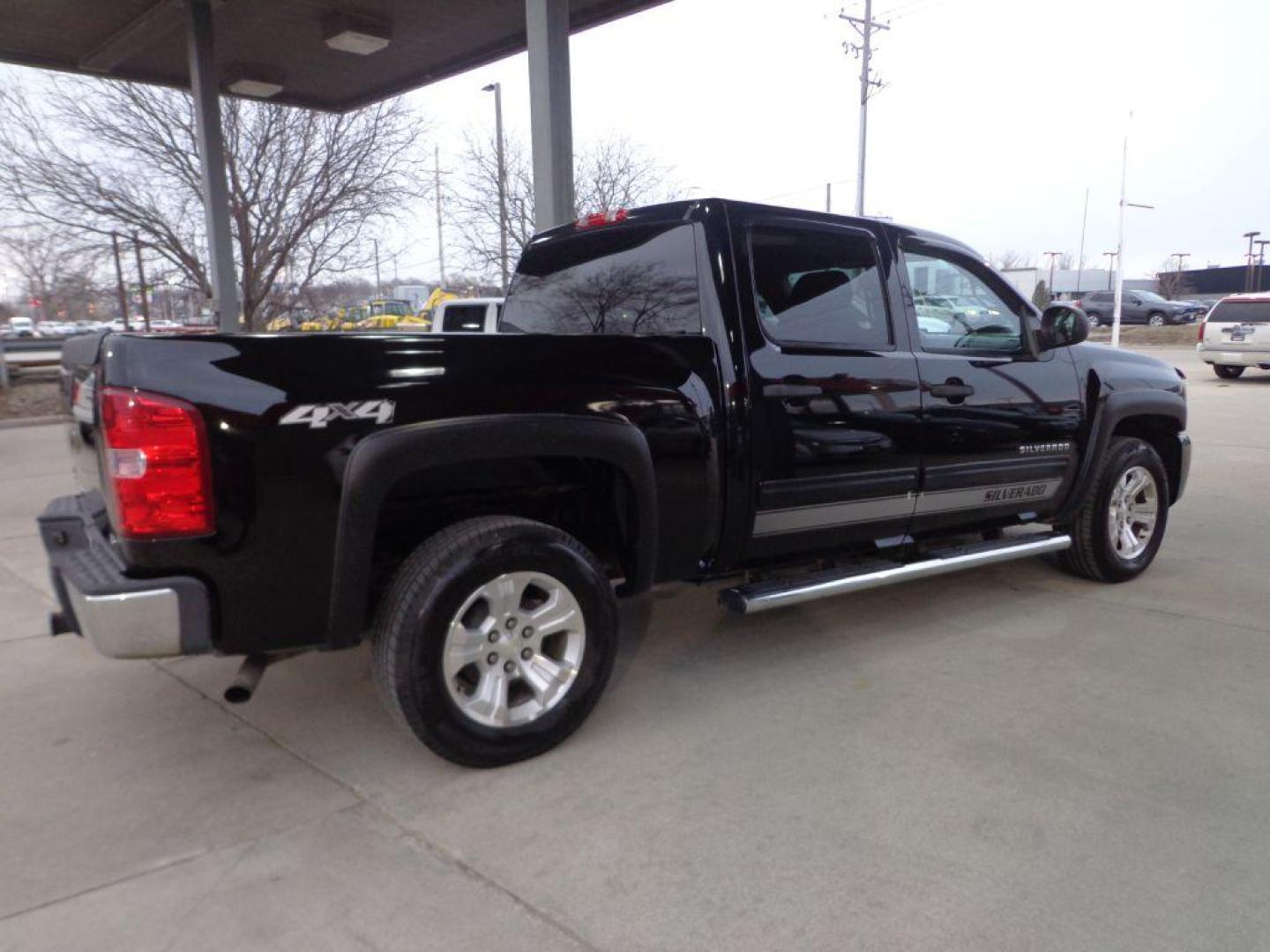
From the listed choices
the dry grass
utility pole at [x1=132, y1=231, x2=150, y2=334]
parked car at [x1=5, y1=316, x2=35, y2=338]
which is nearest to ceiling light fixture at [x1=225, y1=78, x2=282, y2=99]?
utility pole at [x1=132, y1=231, x2=150, y2=334]

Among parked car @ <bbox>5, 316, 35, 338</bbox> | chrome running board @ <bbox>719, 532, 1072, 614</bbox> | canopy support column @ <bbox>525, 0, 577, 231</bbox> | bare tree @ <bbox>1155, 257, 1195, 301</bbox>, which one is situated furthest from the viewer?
bare tree @ <bbox>1155, 257, 1195, 301</bbox>

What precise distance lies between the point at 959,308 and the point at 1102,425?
1.14m

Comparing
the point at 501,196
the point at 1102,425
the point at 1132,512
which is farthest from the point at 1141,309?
the point at 1102,425

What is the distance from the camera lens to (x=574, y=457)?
10.2 feet

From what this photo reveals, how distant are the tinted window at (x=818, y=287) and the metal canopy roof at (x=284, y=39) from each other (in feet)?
18.8

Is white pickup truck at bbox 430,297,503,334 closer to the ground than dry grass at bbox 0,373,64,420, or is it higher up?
higher up

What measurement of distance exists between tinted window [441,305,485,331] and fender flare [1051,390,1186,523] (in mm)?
7094

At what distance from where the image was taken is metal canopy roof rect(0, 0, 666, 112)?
8.71 m

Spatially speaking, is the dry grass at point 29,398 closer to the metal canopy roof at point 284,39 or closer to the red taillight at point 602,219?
the metal canopy roof at point 284,39

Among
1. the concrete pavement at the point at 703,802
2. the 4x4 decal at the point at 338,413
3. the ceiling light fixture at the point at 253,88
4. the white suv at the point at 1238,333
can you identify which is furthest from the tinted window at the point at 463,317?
the white suv at the point at 1238,333

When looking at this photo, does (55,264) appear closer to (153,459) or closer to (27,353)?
(27,353)

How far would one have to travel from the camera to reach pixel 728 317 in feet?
11.4

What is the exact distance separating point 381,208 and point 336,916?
15587mm

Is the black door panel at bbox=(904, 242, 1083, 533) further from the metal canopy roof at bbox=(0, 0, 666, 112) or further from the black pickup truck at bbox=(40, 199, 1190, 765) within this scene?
the metal canopy roof at bbox=(0, 0, 666, 112)
